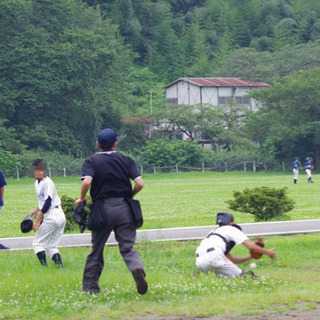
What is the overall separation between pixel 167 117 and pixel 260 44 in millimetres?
52509

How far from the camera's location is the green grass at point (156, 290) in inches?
383

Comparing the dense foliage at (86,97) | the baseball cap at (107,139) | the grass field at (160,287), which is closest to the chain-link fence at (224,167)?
the dense foliage at (86,97)

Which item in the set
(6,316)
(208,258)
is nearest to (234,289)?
(208,258)

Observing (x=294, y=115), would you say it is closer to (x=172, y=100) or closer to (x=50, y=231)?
(x=172, y=100)

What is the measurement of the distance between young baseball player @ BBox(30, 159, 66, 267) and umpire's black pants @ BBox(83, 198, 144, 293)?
2258mm

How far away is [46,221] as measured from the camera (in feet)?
41.4

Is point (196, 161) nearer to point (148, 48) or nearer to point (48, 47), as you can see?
point (48, 47)

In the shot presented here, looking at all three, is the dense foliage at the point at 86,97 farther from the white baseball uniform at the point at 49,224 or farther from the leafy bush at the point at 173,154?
the white baseball uniform at the point at 49,224

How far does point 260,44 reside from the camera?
130 m

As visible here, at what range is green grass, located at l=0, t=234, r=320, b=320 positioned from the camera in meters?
9.72

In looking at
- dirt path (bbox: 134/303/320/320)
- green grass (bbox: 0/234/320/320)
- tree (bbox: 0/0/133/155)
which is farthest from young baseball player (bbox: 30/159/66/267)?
tree (bbox: 0/0/133/155)

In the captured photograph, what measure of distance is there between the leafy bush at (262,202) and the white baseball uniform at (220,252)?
29.4ft

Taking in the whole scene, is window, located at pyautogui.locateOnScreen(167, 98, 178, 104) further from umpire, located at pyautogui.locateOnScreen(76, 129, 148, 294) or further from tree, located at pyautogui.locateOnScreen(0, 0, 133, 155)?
umpire, located at pyautogui.locateOnScreen(76, 129, 148, 294)

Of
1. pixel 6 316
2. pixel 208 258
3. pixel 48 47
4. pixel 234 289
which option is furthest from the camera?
pixel 48 47
